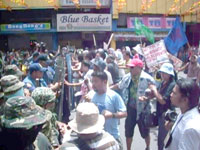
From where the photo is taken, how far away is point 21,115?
1916 millimetres

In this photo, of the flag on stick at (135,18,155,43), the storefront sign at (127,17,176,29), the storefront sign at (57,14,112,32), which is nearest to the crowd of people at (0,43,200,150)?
the flag on stick at (135,18,155,43)

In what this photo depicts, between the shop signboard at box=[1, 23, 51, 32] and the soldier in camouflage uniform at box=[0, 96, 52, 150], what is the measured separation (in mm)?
20643

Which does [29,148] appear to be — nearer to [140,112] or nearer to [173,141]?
[173,141]

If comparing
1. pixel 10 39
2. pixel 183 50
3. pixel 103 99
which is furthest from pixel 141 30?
pixel 10 39

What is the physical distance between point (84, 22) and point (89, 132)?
20191mm

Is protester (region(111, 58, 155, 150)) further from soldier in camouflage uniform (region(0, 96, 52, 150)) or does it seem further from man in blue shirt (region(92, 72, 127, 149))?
soldier in camouflage uniform (region(0, 96, 52, 150))

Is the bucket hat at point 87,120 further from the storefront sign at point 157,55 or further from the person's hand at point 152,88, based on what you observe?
the storefront sign at point 157,55

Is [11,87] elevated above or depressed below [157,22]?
below

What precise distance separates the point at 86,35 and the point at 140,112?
18644mm

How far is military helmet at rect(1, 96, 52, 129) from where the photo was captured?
1874 mm

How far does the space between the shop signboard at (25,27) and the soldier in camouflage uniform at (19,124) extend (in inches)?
813

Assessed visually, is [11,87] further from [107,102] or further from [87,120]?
[87,120]

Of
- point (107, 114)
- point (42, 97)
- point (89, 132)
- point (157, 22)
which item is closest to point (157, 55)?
point (107, 114)

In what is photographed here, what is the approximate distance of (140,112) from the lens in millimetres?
4883
